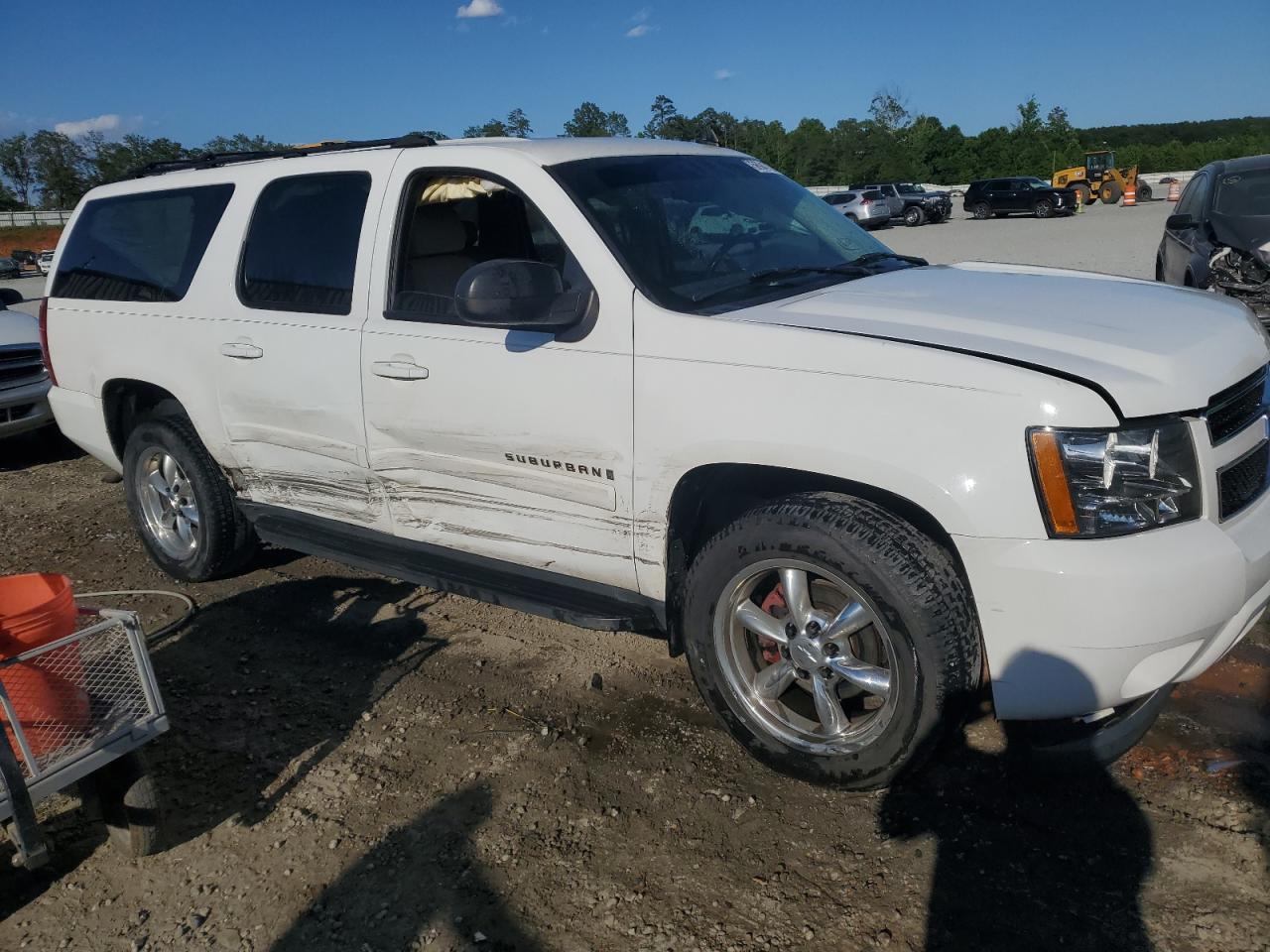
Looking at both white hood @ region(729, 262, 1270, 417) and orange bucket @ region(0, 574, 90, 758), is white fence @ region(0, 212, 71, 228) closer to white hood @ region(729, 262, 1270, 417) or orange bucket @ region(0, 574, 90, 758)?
orange bucket @ region(0, 574, 90, 758)

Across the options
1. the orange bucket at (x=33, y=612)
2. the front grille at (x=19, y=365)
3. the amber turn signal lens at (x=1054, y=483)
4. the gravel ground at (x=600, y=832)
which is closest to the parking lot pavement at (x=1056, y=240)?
the gravel ground at (x=600, y=832)

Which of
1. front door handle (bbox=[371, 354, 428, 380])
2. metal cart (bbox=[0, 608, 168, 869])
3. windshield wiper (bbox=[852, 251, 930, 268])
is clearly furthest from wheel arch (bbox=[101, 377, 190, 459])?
windshield wiper (bbox=[852, 251, 930, 268])

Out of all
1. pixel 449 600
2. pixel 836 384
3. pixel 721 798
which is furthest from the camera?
pixel 449 600

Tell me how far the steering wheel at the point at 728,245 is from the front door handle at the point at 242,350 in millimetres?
1921

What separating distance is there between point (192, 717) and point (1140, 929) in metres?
3.21

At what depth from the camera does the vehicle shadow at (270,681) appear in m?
3.33

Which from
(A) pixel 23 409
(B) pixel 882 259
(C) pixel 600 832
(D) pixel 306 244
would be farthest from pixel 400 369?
(A) pixel 23 409

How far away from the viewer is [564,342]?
3.23 m

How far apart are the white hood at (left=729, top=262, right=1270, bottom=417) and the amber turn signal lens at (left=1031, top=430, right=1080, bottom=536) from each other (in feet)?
0.63

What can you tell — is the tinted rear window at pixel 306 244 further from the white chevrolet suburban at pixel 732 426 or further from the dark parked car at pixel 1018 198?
the dark parked car at pixel 1018 198

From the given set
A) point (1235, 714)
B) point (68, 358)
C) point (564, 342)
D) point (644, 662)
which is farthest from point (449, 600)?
point (1235, 714)

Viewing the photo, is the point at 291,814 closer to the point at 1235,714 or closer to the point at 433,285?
the point at 433,285

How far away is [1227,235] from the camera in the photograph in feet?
26.8

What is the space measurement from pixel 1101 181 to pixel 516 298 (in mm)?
45730
